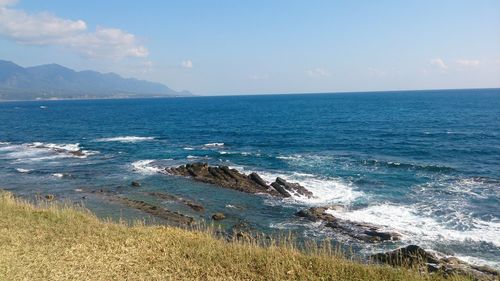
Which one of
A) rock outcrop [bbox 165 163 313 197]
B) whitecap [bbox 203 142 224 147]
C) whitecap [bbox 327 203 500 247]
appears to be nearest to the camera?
whitecap [bbox 327 203 500 247]

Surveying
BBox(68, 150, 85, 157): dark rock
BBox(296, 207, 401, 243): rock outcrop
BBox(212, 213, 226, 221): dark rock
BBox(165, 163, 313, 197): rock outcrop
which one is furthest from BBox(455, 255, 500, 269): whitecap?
BBox(68, 150, 85, 157): dark rock


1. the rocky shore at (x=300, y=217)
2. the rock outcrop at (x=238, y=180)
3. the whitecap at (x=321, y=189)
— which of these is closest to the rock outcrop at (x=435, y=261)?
the rocky shore at (x=300, y=217)

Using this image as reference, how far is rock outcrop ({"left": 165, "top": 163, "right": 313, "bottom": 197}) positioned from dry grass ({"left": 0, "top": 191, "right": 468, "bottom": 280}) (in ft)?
67.6

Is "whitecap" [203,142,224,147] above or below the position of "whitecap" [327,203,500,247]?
above

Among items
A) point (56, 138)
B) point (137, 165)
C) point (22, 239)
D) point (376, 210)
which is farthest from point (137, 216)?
point (56, 138)

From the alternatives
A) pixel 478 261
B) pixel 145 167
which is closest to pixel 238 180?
pixel 145 167

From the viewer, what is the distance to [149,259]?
1202 centimetres

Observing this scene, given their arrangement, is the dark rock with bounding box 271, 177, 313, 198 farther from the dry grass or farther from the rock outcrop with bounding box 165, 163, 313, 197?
the dry grass

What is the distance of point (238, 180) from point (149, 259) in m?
25.6

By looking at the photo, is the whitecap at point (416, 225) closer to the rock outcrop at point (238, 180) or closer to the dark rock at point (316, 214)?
the dark rock at point (316, 214)

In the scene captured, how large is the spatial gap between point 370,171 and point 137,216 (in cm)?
2496

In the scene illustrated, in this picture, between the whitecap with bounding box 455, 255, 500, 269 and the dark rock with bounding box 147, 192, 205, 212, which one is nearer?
the whitecap with bounding box 455, 255, 500, 269

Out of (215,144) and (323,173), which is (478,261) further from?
(215,144)

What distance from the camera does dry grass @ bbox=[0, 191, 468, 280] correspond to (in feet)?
35.9
